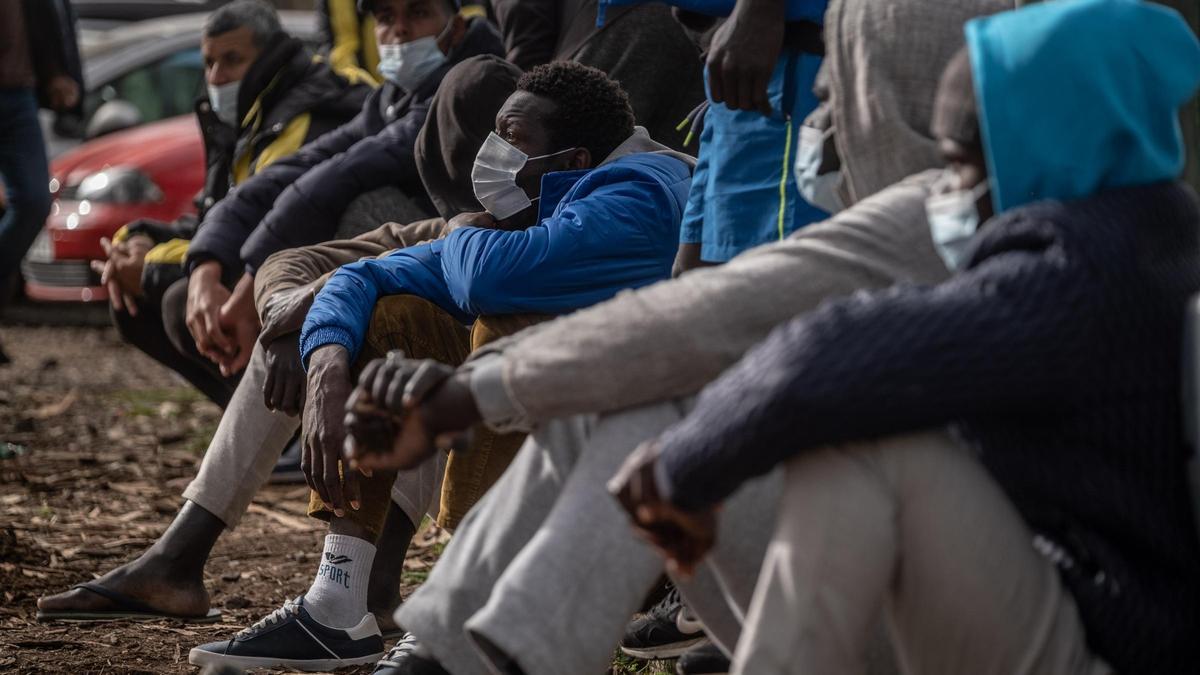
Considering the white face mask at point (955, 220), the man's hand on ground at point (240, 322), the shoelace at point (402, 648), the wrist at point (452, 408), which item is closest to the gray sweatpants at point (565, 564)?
the wrist at point (452, 408)

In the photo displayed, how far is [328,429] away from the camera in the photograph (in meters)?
3.40

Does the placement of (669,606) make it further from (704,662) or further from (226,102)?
(226,102)

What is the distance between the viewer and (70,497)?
5766 mm

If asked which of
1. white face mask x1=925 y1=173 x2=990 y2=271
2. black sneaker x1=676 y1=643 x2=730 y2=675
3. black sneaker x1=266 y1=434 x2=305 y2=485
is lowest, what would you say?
black sneaker x1=266 y1=434 x2=305 y2=485

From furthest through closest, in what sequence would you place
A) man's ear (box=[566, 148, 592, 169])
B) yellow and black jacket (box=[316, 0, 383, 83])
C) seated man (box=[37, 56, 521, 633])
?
yellow and black jacket (box=[316, 0, 383, 83])
seated man (box=[37, 56, 521, 633])
man's ear (box=[566, 148, 592, 169])

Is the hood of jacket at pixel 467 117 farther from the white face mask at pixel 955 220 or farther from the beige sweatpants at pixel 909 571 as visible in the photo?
the beige sweatpants at pixel 909 571

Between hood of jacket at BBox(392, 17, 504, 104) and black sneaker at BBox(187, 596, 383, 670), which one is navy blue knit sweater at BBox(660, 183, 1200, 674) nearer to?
black sneaker at BBox(187, 596, 383, 670)

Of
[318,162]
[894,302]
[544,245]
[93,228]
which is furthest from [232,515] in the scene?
[93,228]

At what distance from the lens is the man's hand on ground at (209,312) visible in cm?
480

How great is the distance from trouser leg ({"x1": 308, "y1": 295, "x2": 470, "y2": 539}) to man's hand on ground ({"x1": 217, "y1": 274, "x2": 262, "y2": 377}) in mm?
1219

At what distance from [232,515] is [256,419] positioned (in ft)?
0.77

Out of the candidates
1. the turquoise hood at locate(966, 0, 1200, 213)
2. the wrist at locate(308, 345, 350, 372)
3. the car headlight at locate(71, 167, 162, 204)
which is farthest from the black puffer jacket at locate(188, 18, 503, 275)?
the car headlight at locate(71, 167, 162, 204)

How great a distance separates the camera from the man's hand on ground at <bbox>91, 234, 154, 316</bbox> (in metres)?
5.64

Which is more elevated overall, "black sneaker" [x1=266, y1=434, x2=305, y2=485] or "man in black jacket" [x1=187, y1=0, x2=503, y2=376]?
"man in black jacket" [x1=187, y1=0, x2=503, y2=376]
